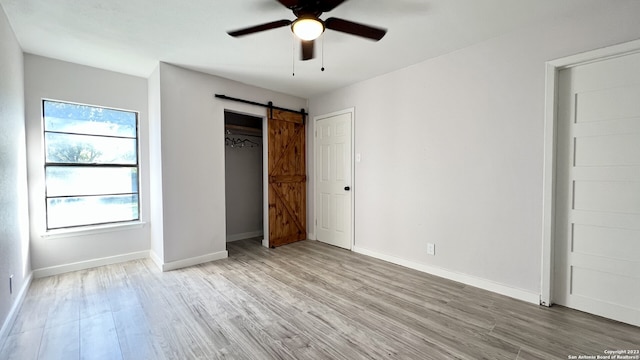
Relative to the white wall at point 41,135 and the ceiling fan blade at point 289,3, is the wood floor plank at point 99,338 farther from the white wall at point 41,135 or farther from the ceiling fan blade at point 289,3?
the ceiling fan blade at point 289,3

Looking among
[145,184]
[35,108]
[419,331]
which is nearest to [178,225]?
[145,184]

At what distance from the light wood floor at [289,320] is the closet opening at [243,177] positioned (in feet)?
5.78

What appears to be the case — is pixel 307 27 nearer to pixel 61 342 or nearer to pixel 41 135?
pixel 61 342

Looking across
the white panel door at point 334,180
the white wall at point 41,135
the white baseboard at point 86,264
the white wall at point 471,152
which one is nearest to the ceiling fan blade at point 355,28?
the white wall at point 471,152

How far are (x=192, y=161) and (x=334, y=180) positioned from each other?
2.20 metres

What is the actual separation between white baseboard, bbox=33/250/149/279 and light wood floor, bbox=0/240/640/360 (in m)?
0.13

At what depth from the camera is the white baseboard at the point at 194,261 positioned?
11.0 feet

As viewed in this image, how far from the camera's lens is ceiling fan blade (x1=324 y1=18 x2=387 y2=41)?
6.45ft

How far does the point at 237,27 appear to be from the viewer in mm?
2490

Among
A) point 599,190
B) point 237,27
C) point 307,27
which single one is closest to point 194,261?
point 237,27

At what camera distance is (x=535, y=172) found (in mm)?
2467

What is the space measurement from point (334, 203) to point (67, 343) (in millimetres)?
3415

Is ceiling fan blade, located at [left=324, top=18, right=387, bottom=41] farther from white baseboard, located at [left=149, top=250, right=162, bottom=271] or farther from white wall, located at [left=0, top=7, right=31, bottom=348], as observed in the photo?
white baseboard, located at [left=149, top=250, right=162, bottom=271]

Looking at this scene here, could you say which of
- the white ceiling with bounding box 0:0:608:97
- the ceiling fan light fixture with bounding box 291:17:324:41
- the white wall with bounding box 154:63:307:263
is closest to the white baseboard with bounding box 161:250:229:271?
the white wall with bounding box 154:63:307:263
